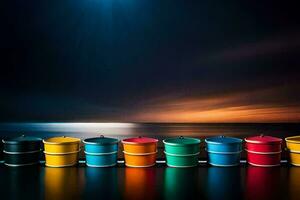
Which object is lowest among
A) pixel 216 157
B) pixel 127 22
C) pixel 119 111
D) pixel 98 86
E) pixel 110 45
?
pixel 216 157

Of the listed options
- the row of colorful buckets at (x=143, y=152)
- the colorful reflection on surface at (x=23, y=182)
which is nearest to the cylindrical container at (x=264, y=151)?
the row of colorful buckets at (x=143, y=152)

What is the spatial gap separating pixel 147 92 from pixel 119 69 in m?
0.17

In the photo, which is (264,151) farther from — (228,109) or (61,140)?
(61,140)

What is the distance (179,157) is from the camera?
1.34m

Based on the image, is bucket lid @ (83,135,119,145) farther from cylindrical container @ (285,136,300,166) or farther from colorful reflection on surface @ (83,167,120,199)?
cylindrical container @ (285,136,300,166)

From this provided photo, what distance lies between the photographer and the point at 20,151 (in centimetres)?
135

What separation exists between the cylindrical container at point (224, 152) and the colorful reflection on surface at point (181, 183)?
0.09 metres

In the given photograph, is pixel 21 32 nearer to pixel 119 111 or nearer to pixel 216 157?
pixel 119 111

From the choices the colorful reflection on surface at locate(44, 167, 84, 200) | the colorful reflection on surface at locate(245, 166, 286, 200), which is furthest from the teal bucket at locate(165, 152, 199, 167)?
the colorful reflection on surface at locate(44, 167, 84, 200)

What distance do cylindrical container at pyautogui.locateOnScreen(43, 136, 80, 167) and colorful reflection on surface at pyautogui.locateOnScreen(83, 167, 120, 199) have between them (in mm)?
85

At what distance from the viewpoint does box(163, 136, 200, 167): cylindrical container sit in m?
1.32

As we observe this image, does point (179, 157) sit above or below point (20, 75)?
below

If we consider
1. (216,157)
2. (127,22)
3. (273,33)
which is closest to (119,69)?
(127,22)

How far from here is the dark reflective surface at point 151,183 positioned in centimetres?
104
